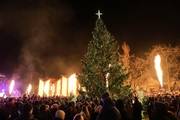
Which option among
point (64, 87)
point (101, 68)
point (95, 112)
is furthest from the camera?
point (64, 87)

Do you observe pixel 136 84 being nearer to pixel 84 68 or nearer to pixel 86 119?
pixel 84 68

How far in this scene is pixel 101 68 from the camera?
31.5 m

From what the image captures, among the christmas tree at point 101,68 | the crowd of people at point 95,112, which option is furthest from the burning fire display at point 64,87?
the crowd of people at point 95,112

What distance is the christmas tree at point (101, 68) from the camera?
3119cm

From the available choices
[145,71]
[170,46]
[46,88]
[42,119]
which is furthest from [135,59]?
[42,119]

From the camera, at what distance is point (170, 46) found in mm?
67312

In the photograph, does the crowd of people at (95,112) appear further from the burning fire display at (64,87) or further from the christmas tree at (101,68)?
the burning fire display at (64,87)

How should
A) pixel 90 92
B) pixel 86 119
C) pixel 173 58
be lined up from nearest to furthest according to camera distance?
pixel 86 119
pixel 90 92
pixel 173 58

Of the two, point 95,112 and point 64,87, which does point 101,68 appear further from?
point 64,87

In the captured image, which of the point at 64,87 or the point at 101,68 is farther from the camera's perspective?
the point at 64,87

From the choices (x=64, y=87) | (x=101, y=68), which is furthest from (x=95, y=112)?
(x=64, y=87)

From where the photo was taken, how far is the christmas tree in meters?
31.2

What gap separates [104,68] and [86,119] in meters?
21.0

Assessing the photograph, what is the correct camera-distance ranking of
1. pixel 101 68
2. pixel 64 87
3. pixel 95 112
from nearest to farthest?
pixel 95 112
pixel 101 68
pixel 64 87
